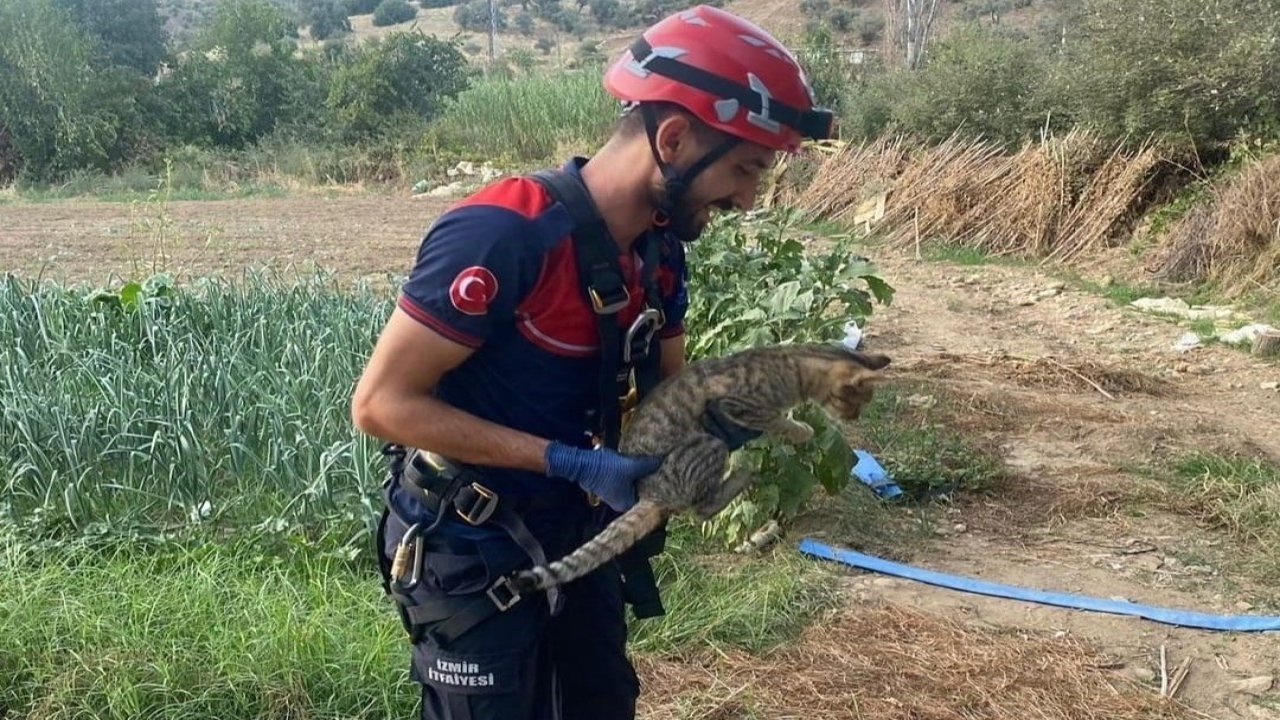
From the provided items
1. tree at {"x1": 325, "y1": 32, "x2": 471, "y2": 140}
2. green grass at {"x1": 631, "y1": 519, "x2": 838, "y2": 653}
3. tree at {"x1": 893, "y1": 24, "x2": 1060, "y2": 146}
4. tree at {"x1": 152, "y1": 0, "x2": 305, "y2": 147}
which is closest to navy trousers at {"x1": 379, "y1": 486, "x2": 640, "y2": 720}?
green grass at {"x1": 631, "y1": 519, "x2": 838, "y2": 653}

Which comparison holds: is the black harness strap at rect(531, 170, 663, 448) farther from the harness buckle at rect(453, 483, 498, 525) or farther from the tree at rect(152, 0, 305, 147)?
the tree at rect(152, 0, 305, 147)

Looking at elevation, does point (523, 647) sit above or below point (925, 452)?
above

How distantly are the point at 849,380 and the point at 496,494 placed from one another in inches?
45.0

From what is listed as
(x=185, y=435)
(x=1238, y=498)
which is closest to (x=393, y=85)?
(x=185, y=435)

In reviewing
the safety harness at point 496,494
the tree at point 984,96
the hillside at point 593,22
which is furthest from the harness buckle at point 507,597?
the hillside at point 593,22

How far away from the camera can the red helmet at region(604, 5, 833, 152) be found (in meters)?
2.15

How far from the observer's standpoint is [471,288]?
203cm

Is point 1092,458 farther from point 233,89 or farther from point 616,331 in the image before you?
point 233,89

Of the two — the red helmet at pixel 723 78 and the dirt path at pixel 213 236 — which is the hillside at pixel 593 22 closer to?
the dirt path at pixel 213 236

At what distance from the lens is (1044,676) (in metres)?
4.08

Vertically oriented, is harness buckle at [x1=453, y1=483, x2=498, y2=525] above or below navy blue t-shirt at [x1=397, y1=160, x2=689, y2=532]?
below

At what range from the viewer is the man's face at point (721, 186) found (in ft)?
7.26

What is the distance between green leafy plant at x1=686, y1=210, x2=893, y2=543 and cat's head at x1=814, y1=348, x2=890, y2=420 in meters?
1.02

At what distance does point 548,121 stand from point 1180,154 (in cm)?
1391
